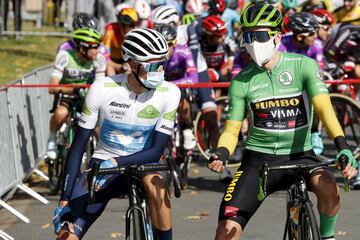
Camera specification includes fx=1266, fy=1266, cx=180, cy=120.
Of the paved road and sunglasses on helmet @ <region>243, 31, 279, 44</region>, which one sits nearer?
sunglasses on helmet @ <region>243, 31, 279, 44</region>

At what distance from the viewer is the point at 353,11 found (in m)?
18.2

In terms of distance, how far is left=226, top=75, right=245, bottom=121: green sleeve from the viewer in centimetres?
817

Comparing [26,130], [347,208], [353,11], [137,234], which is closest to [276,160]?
[137,234]

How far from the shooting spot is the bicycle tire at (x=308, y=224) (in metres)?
7.54

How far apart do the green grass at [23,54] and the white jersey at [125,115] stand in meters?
14.0

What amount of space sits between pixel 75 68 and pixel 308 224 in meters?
6.76

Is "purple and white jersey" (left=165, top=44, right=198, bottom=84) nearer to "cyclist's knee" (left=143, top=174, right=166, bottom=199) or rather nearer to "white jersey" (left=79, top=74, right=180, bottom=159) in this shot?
"white jersey" (left=79, top=74, right=180, bottom=159)

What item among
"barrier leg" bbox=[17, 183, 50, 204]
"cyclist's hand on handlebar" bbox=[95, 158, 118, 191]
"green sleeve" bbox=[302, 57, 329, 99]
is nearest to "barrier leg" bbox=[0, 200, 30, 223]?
"barrier leg" bbox=[17, 183, 50, 204]

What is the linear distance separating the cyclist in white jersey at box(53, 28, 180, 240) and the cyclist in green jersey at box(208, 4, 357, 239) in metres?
0.49

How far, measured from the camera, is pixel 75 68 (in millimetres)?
14016

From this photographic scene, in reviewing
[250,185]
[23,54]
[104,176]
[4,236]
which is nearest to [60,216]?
[104,176]

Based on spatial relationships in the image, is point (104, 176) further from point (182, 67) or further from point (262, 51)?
point (182, 67)

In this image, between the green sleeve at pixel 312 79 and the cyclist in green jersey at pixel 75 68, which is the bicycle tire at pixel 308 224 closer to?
the green sleeve at pixel 312 79

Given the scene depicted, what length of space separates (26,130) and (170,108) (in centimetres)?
596
